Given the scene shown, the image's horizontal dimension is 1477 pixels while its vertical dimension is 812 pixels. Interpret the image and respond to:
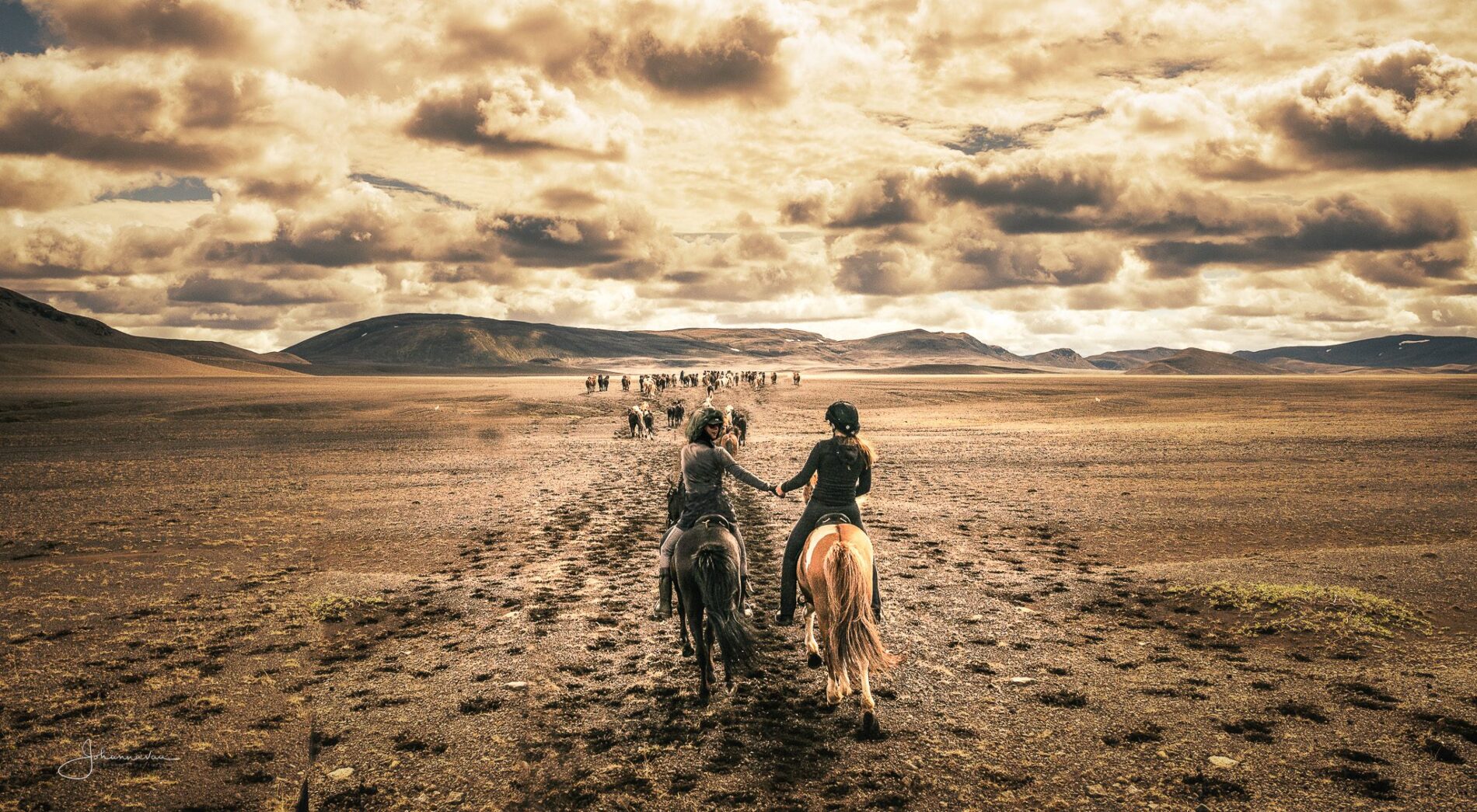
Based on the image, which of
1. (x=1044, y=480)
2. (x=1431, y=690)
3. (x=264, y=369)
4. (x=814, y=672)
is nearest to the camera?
(x=1431, y=690)

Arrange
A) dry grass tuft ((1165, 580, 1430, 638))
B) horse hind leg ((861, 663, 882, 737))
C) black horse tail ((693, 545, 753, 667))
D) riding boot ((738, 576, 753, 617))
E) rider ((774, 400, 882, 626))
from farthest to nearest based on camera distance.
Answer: dry grass tuft ((1165, 580, 1430, 638)) < rider ((774, 400, 882, 626)) < riding boot ((738, 576, 753, 617)) < black horse tail ((693, 545, 753, 667)) < horse hind leg ((861, 663, 882, 737))

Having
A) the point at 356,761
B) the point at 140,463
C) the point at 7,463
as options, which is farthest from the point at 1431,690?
the point at 7,463

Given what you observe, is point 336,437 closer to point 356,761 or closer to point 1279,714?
point 356,761

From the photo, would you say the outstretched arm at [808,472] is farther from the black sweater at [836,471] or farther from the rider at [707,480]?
the rider at [707,480]

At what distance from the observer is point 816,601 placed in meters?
6.50

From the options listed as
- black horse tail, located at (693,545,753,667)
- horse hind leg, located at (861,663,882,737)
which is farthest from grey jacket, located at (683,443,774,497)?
A: horse hind leg, located at (861,663,882,737)

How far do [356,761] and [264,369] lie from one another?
727 ft

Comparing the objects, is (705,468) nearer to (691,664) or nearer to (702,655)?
(702,655)

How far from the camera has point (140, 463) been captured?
77.6ft

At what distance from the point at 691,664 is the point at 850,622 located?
2.20 metres

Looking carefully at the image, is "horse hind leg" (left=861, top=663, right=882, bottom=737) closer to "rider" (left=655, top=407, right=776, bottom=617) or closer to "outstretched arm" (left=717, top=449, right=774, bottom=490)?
"rider" (left=655, top=407, right=776, bottom=617)

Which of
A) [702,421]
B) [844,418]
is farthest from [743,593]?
[844,418]

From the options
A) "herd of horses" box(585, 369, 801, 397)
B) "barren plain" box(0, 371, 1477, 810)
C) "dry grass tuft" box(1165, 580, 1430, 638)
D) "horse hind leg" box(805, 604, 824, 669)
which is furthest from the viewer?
"herd of horses" box(585, 369, 801, 397)

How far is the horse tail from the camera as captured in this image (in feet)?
20.5
